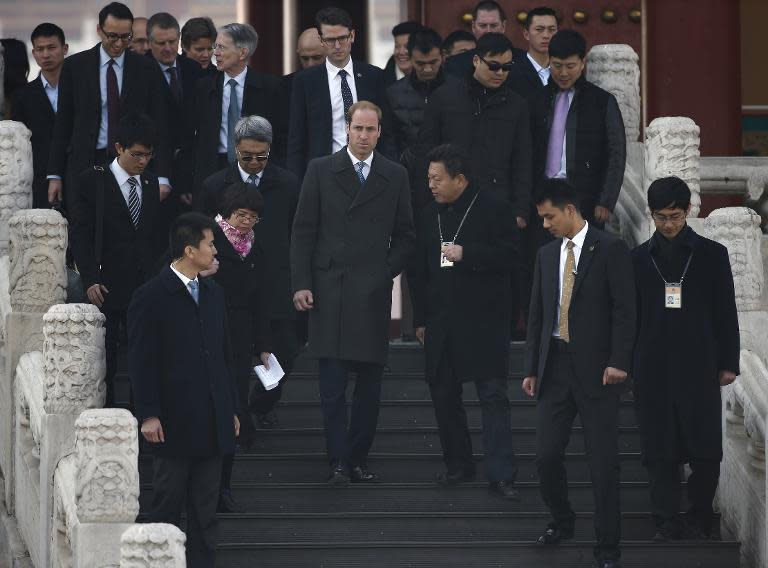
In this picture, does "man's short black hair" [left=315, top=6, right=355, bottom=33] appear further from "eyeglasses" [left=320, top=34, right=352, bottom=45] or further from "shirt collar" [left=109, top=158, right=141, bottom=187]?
"shirt collar" [left=109, top=158, right=141, bottom=187]

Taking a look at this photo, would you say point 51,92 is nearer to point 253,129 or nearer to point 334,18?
point 334,18

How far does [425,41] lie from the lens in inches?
495

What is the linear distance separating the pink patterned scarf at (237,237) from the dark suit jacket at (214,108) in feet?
5.22

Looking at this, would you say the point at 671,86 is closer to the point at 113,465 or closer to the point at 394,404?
the point at 394,404

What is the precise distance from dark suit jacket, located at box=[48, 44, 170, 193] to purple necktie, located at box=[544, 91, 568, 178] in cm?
226

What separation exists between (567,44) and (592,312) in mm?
2646

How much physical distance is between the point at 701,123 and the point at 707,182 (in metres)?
2.56

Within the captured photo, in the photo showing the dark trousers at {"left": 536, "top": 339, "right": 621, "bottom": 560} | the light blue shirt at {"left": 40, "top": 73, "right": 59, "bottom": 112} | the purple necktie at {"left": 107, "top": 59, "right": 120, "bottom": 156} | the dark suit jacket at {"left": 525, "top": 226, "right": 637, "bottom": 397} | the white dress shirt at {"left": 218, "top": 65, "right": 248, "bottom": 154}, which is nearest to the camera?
the dark trousers at {"left": 536, "top": 339, "right": 621, "bottom": 560}

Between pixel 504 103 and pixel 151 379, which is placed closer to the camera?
pixel 151 379

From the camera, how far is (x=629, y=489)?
11.2 meters

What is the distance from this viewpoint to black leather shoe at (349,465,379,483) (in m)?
11.1

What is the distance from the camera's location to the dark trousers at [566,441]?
398 inches

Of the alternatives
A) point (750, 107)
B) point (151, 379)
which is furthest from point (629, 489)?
point (750, 107)

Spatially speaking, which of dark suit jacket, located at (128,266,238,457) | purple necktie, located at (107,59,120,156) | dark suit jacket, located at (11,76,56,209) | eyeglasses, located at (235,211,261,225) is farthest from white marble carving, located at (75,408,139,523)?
→ dark suit jacket, located at (11,76,56,209)
